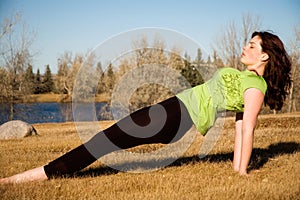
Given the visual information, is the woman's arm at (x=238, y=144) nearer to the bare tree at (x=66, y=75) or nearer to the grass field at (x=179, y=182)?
the grass field at (x=179, y=182)

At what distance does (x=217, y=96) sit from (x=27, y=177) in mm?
2049

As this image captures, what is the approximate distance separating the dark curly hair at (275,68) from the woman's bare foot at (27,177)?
8.21 ft

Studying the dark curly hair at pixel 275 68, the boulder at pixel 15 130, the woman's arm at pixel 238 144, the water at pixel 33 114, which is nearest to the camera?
the dark curly hair at pixel 275 68

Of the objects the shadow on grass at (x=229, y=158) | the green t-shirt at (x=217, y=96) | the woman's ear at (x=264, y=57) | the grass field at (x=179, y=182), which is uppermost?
the woman's ear at (x=264, y=57)

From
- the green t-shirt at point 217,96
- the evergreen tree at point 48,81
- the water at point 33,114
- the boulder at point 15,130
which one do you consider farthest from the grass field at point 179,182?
the evergreen tree at point 48,81

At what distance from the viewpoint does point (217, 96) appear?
3.82m

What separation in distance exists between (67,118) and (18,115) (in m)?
5.12

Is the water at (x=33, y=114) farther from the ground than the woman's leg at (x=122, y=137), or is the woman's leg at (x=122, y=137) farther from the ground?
the woman's leg at (x=122, y=137)

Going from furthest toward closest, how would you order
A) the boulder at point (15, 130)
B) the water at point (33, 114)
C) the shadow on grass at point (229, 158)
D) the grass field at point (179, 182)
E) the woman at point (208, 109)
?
the water at point (33, 114)
the boulder at point (15, 130)
the shadow on grass at point (229, 158)
the woman at point (208, 109)
the grass field at point (179, 182)

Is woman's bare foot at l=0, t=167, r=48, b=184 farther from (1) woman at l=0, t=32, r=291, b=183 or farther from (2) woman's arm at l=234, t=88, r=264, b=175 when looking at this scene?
(2) woman's arm at l=234, t=88, r=264, b=175

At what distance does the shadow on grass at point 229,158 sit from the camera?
4508 mm

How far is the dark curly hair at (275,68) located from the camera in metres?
3.93

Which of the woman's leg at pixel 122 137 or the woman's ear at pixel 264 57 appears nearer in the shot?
the woman's leg at pixel 122 137

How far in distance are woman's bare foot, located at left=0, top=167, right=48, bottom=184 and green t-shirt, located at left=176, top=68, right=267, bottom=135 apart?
62.6 inches
